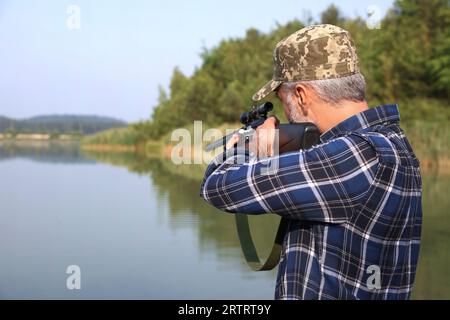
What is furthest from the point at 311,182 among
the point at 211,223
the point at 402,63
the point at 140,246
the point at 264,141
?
the point at 402,63

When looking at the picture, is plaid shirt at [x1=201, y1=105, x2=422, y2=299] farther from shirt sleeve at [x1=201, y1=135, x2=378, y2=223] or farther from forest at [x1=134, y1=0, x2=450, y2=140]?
forest at [x1=134, y1=0, x2=450, y2=140]

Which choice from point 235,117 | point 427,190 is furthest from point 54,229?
point 235,117

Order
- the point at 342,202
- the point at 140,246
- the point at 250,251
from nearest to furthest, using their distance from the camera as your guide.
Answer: the point at 342,202, the point at 250,251, the point at 140,246

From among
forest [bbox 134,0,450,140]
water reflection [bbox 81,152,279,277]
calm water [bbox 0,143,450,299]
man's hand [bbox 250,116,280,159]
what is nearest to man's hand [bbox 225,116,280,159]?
man's hand [bbox 250,116,280,159]

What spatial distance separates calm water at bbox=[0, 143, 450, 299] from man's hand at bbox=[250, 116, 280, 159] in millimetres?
3645

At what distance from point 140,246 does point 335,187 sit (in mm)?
6284

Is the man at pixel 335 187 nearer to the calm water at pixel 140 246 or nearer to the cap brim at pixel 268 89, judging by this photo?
the cap brim at pixel 268 89

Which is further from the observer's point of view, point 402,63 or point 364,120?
point 402,63

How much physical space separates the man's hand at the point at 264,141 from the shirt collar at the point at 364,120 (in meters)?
0.13

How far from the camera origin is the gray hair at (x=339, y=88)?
53.4 inches

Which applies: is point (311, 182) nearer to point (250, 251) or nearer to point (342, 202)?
point (342, 202)

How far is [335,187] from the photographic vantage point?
1.30m

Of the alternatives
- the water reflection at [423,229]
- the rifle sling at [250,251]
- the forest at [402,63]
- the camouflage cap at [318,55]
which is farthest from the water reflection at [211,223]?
the forest at [402,63]

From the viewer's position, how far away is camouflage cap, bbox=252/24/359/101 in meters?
1.35
